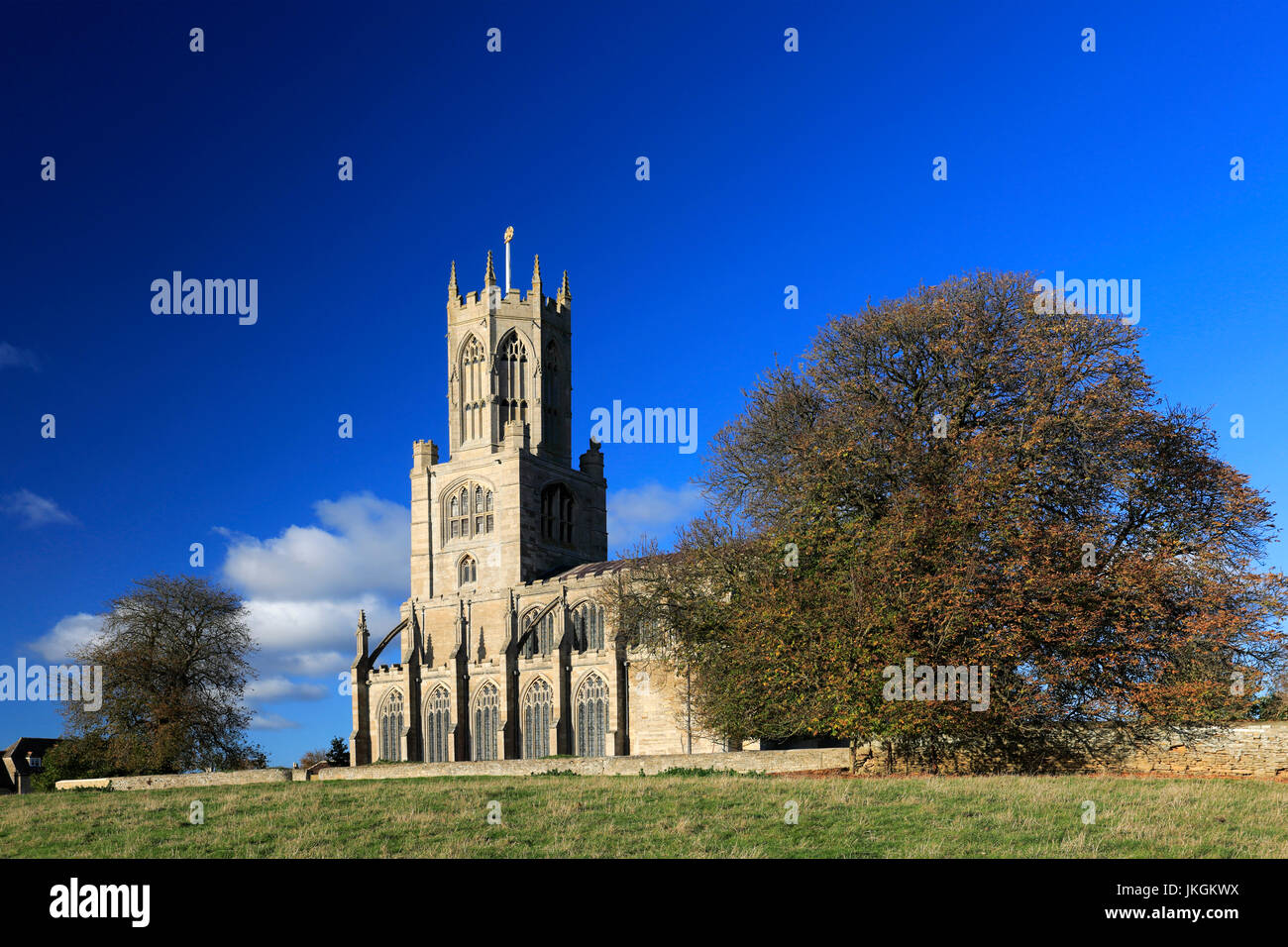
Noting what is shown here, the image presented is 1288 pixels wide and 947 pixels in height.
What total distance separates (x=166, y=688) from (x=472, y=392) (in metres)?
23.5

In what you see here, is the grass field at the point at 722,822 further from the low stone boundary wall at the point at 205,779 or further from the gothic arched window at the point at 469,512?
the gothic arched window at the point at 469,512

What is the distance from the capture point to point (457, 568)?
208 ft

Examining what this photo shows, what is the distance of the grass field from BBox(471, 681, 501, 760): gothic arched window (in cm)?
3016

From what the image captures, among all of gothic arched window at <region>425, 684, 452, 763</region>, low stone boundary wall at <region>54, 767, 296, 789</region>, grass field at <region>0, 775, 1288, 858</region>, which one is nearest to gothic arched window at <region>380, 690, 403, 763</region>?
gothic arched window at <region>425, 684, 452, 763</region>

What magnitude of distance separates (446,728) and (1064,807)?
4208 cm

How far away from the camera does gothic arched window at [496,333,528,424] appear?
6744cm

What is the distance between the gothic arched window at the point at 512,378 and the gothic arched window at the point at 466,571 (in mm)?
8502

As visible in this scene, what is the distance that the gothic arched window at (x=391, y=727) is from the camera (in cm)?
5769

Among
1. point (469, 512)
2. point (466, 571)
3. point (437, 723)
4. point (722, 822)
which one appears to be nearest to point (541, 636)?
point (437, 723)

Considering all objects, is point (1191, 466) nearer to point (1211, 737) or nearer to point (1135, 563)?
point (1135, 563)

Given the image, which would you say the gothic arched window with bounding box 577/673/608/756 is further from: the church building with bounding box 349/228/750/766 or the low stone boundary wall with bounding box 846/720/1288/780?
the low stone boundary wall with bounding box 846/720/1288/780

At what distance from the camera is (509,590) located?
5731cm

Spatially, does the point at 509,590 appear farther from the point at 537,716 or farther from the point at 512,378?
the point at 512,378

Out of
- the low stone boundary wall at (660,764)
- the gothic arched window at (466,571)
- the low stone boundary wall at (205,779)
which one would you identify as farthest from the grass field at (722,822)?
Result: the gothic arched window at (466,571)
